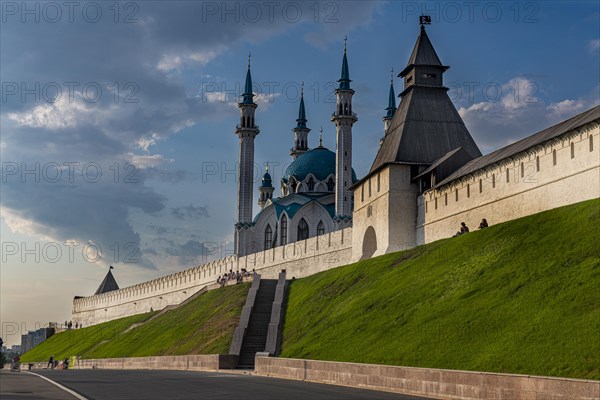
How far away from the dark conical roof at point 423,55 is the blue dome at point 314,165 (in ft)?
141

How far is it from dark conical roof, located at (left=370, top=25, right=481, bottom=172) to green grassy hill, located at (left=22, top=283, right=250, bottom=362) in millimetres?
12074

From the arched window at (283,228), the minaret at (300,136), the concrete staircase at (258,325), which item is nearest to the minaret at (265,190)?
the minaret at (300,136)

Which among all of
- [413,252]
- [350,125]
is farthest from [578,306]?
[350,125]

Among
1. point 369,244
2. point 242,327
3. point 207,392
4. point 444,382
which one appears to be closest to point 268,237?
point 369,244

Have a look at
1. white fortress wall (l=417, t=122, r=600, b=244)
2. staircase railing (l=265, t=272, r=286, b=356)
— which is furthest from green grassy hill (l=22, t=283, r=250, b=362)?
white fortress wall (l=417, t=122, r=600, b=244)

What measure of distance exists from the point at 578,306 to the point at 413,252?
1775 centimetres

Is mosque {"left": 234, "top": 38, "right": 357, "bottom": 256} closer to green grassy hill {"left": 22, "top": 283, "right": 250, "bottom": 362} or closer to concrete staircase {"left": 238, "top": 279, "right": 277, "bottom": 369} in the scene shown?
green grassy hill {"left": 22, "top": 283, "right": 250, "bottom": 362}

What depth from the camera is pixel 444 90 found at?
50219 mm

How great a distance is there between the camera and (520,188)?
34531 mm

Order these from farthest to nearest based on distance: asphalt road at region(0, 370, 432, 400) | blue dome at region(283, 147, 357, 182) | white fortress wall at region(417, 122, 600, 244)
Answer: blue dome at region(283, 147, 357, 182) → white fortress wall at region(417, 122, 600, 244) → asphalt road at region(0, 370, 432, 400)

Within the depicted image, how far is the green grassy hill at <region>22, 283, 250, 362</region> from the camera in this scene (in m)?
43.6

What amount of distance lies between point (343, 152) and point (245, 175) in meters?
11.1

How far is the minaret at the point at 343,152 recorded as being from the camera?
256 ft

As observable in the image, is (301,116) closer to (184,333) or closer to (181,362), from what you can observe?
(184,333)
